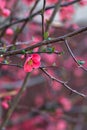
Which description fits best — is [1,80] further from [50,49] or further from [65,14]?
[50,49]

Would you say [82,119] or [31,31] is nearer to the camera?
[31,31]

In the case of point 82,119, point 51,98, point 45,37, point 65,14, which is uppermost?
point 65,14

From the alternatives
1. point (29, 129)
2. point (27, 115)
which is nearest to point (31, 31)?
point (27, 115)

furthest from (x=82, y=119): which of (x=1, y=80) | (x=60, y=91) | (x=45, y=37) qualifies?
(x=45, y=37)

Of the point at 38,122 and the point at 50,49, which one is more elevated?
the point at 50,49

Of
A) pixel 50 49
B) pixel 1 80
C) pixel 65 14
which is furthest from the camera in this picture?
pixel 1 80

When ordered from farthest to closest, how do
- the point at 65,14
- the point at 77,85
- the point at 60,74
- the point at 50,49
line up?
the point at 77,85, the point at 60,74, the point at 65,14, the point at 50,49

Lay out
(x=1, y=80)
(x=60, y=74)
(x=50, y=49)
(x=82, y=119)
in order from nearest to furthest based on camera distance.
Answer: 1. (x=50, y=49)
2. (x=1, y=80)
3. (x=60, y=74)
4. (x=82, y=119)

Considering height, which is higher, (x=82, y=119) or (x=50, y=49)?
(x=50, y=49)

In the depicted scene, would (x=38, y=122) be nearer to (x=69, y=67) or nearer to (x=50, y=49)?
(x=69, y=67)
